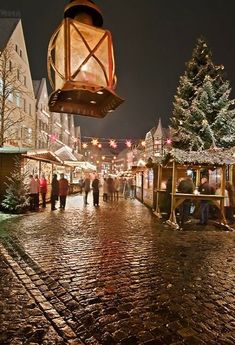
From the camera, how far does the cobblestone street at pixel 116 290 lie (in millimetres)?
3695

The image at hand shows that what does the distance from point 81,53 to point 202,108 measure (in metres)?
17.8

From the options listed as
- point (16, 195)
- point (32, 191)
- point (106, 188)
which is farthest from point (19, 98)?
point (16, 195)

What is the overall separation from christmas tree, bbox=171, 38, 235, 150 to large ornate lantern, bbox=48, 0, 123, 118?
1596cm

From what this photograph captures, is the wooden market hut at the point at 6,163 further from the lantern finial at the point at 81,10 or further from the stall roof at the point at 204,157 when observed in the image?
the lantern finial at the point at 81,10

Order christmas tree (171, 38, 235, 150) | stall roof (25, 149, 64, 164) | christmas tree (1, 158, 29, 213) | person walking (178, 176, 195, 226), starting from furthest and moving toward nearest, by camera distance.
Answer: christmas tree (171, 38, 235, 150)
stall roof (25, 149, 64, 164)
christmas tree (1, 158, 29, 213)
person walking (178, 176, 195, 226)

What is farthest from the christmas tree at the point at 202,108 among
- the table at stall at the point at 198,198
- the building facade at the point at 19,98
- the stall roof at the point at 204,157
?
the building facade at the point at 19,98

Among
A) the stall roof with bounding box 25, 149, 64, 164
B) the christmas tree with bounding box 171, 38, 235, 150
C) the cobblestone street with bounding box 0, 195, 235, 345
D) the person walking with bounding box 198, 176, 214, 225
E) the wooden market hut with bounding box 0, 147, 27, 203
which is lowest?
the cobblestone street with bounding box 0, 195, 235, 345

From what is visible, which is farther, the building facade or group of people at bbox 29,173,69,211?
the building facade

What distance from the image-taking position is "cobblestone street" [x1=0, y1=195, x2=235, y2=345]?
370 centimetres

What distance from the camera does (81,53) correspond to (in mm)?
2717

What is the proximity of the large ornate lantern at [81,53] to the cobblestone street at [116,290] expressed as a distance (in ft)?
9.43

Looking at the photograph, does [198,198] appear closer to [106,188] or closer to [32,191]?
[32,191]

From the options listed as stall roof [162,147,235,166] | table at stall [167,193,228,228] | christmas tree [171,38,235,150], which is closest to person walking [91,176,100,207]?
christmas tree [171,38,235,150]

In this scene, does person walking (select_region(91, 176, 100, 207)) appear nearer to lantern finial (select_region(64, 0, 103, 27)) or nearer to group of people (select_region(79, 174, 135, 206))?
group of people (select_region(79, 174, 135, 206))
